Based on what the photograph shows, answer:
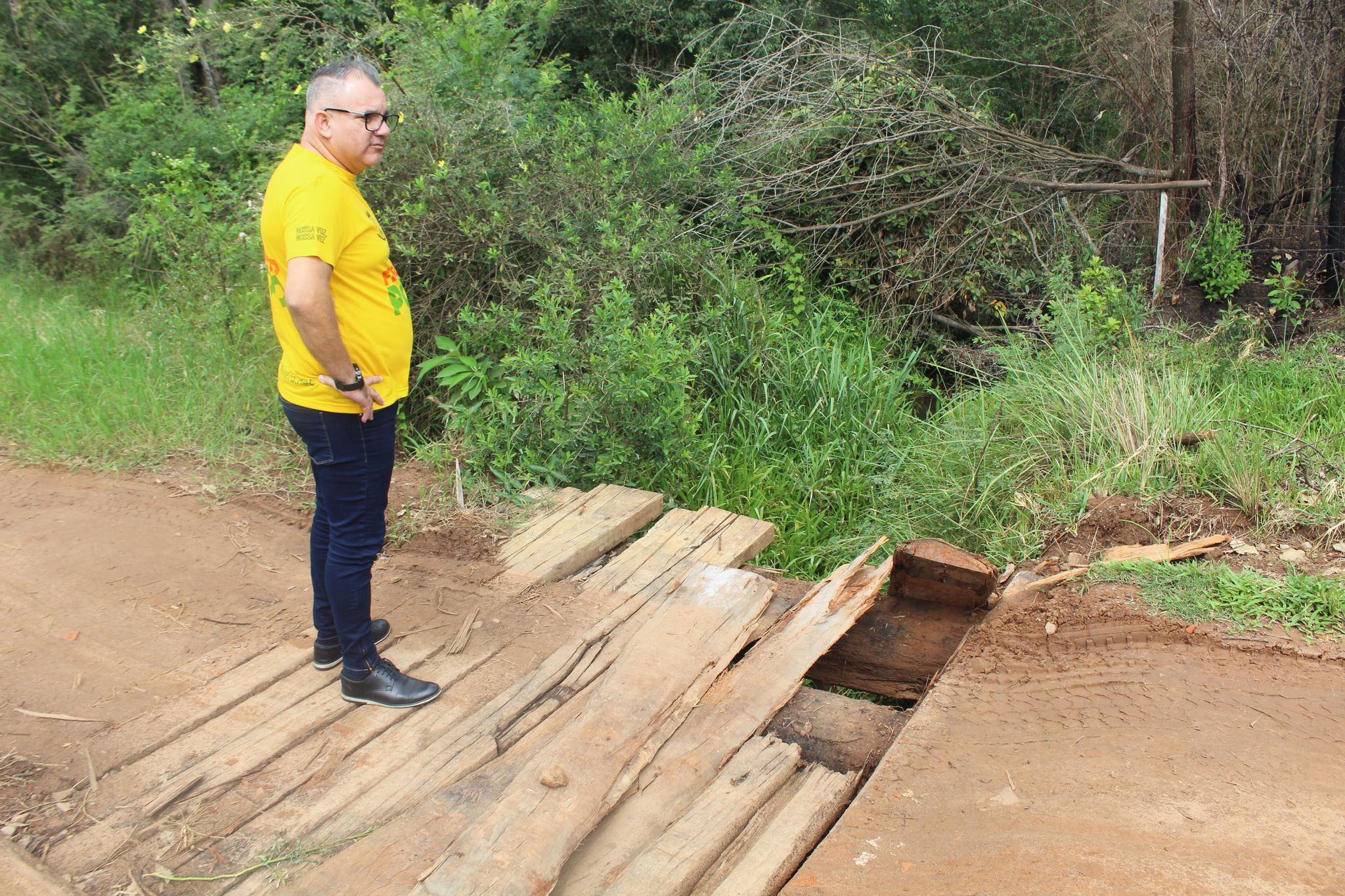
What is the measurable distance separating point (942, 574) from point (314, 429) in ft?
7.81

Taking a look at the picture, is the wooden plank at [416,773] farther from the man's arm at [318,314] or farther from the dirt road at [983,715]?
the man's arm at [318,314]

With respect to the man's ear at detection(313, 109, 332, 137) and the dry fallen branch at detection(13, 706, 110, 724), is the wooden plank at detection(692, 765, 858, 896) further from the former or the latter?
the man's ear at detection(313, 109, 332, 137)

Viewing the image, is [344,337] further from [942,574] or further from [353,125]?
[942,574]

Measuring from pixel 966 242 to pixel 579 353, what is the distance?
3.87 metres

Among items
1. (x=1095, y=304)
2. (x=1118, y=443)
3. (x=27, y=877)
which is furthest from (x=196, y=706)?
(x=1095, y=304)

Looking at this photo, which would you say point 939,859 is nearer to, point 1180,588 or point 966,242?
point 1180,588

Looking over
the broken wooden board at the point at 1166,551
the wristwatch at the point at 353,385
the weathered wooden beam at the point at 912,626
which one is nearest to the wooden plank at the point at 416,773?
the weathered wooden beam at the point at 912,626

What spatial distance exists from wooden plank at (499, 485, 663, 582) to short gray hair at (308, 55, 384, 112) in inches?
81.4

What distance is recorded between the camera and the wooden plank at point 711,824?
99.8 inches

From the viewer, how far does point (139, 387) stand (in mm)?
5875

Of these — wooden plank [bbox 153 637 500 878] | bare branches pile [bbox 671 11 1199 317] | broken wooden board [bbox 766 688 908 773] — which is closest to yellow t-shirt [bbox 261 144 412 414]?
wooden plank [bbox 153 637 500 878]

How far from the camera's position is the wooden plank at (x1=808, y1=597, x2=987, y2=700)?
152 inches

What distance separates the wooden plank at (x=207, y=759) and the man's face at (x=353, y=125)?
69.8 inches

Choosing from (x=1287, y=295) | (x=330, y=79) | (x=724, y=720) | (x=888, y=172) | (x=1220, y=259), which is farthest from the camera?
(x=888, y=172)
